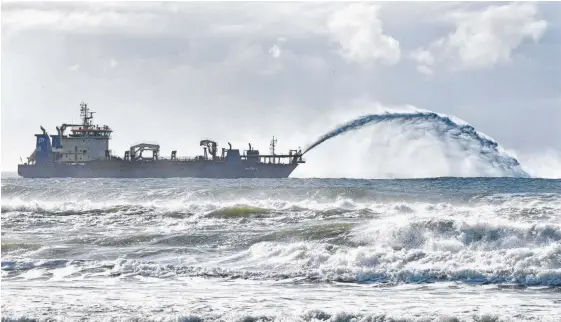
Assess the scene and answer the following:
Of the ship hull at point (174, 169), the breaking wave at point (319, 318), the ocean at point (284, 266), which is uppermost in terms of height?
the ship hull at point (174, 169)

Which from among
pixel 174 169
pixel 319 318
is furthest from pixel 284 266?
pixel 174 169

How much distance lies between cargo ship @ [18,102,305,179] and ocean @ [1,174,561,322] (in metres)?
60.7

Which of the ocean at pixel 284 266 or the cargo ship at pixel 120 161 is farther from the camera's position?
the cargo ship at pixel 120 161

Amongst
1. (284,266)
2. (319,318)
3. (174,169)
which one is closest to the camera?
(319,318)

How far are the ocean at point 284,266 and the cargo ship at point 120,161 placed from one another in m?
60.7

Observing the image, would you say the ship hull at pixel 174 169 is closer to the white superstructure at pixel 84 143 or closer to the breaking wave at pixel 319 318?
the white superstructure at pixel 84 143

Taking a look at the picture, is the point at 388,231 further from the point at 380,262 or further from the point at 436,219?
the point at 380,262

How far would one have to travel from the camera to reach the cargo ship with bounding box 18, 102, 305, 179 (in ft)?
314

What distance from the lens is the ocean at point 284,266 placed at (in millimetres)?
15359

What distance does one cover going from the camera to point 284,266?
20.8 meters

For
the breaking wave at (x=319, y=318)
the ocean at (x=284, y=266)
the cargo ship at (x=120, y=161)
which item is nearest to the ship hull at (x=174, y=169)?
the cargo ship at (x=120, y=161)

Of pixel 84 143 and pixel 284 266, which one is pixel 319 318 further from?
pixel 84 143

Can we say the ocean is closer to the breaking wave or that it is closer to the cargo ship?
the breaking wave

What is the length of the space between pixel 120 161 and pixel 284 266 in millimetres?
77817
